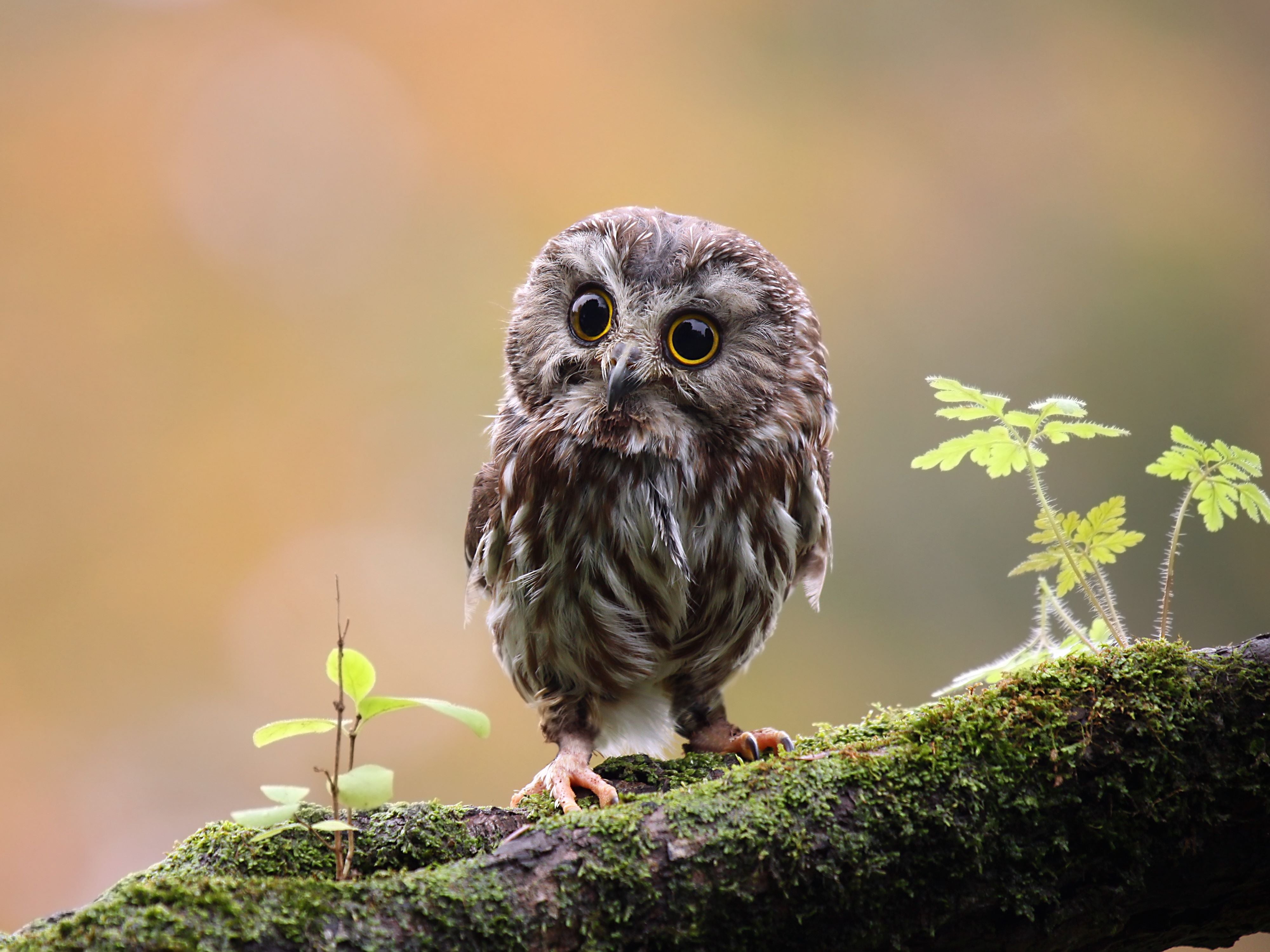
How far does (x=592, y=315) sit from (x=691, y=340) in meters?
0.22

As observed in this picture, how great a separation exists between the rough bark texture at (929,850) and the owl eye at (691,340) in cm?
85

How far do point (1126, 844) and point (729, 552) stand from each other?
90 centimetres

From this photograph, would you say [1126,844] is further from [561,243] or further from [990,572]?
Result: [990,572]

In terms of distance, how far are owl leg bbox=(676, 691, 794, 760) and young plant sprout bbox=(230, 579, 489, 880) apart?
79 centimetres

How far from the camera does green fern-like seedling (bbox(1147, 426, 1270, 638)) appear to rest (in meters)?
1.75

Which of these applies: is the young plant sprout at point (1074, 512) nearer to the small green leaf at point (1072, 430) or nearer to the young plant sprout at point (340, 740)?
the small green leaf at point (1072, 430)

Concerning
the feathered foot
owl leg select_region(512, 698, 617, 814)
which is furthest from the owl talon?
owl leg select_region(512, 698, 617, 814)

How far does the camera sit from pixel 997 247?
451 cm

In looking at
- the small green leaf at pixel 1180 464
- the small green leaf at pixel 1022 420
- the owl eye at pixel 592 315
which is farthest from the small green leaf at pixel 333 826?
the small green leaf at pixel 1180 464

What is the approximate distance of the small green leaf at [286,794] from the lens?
1295 mm

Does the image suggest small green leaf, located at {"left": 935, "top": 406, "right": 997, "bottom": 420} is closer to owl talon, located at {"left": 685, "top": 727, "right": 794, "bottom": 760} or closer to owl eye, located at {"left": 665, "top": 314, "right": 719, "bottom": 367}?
owl eye, located at {"left": 665, "top": 314, "right": 719, "bottom": 367}

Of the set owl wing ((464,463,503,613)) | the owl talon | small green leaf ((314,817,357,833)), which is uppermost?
owl wing ((464,463,503,613))

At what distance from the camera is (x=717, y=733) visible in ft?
6.95

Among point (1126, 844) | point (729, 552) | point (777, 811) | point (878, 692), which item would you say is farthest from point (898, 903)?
point (878, 692)
